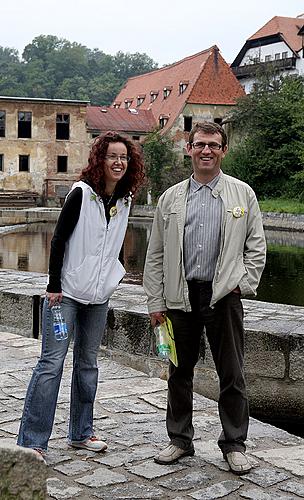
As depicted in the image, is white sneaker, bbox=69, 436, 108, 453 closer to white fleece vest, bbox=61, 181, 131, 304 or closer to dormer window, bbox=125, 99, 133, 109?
white fleece vest, bbox=61, 181, 131, 304

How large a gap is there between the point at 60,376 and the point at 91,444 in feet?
1.87

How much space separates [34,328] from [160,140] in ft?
138

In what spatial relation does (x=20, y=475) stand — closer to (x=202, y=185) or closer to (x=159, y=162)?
(x=202, y=185)

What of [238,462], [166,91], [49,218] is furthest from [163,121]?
[238,462]

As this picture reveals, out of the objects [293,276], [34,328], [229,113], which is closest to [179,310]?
[34,328]

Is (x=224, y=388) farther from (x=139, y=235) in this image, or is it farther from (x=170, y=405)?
(x=139, y=235)

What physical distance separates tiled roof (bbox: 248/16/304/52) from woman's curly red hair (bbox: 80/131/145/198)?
6408 cm

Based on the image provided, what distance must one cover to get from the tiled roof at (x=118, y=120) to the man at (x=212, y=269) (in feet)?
Result: 167

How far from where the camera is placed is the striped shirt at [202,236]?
4.65 metres

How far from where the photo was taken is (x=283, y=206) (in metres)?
42.9

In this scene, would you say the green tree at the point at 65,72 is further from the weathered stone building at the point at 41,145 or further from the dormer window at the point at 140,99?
the weathered stone building at the point at 41,145

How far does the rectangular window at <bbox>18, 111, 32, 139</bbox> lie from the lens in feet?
180

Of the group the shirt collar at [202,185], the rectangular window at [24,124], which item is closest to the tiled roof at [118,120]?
the rectangular window at [24,124]

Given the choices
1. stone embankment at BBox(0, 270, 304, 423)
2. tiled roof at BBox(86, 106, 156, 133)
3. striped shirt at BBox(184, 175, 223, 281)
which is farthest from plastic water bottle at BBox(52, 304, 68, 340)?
tiled roof at BBox(86, 106, 156, 133)
